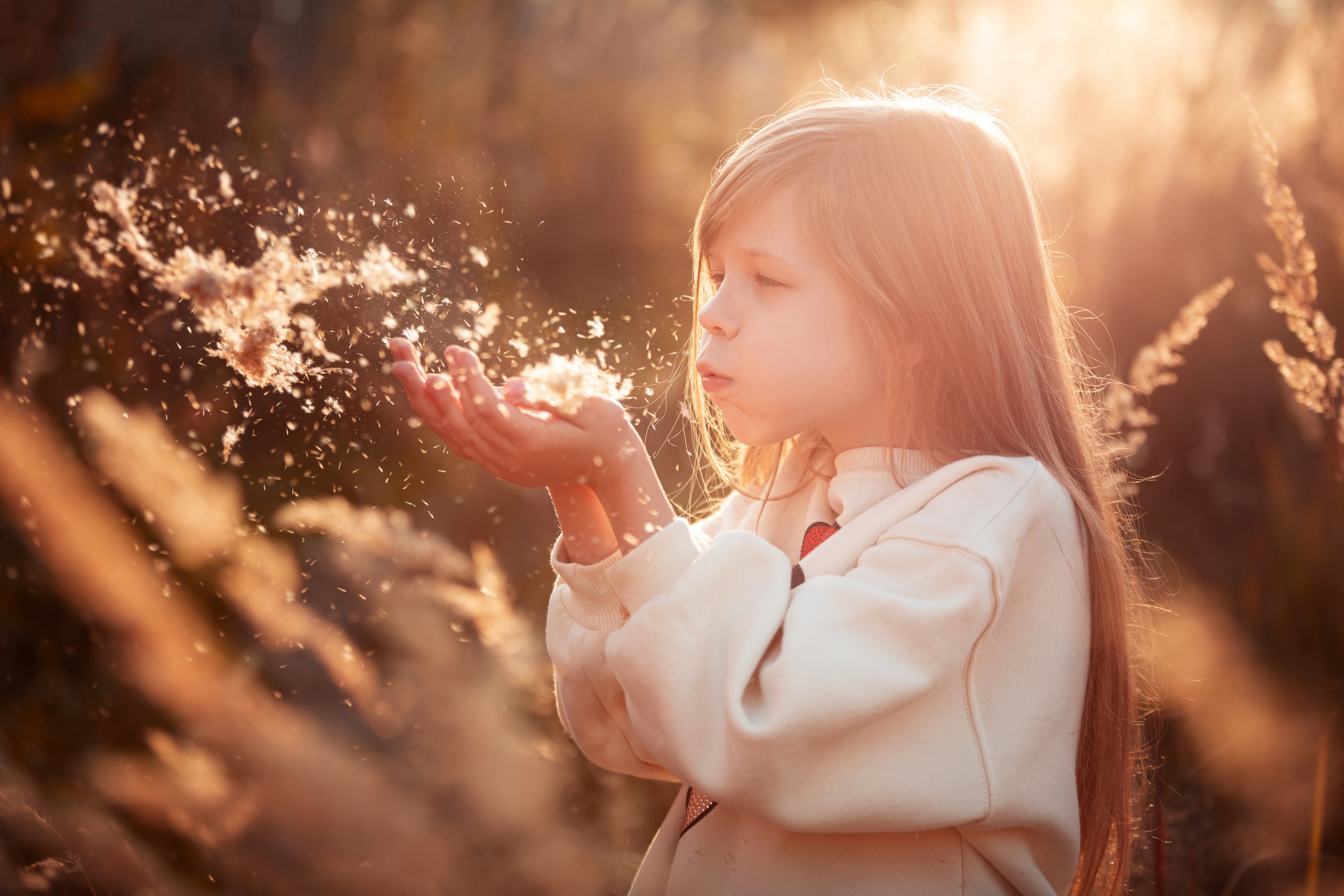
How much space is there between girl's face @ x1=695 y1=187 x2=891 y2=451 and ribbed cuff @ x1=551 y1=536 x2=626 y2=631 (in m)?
0.22

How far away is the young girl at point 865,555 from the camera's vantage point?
0.98 m

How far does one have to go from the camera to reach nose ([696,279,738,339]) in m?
1.12

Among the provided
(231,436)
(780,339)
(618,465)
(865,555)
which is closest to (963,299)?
(780,339)

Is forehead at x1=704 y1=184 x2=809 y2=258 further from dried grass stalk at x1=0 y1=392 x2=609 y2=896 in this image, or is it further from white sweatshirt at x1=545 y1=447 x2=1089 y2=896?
dried grass stalk at x1=0 y1=392 x2=609 y2=896

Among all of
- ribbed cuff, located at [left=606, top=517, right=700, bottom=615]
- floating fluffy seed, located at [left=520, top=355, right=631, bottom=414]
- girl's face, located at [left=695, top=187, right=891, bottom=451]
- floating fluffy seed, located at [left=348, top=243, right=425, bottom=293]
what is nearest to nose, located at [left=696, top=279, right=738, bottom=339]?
girl's face, located at [left=695, top=187, right=891, bottom=451]

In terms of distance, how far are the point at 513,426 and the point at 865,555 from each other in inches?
15.1

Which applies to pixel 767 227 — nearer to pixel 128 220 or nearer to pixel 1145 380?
pixel 128 220

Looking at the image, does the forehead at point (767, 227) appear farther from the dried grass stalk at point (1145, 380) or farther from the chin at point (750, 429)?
the dried grass stalk at point (1145, 380)

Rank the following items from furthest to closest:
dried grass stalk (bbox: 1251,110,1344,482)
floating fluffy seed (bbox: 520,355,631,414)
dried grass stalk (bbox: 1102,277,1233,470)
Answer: dried grass stalk (bbox: 1102,277,1233,470) → dried grass stalk (bbox: 1251,110,1344,482) → floating fluffy seed (bbox: 520,355,631,414)

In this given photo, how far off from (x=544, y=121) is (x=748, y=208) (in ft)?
3.17

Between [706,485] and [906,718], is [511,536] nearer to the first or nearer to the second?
[706,485]

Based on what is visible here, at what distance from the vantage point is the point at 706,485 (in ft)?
5.65

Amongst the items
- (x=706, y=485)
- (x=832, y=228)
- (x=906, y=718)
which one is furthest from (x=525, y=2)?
(x=906, y=718)

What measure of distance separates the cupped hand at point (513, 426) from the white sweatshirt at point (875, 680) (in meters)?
0.11
